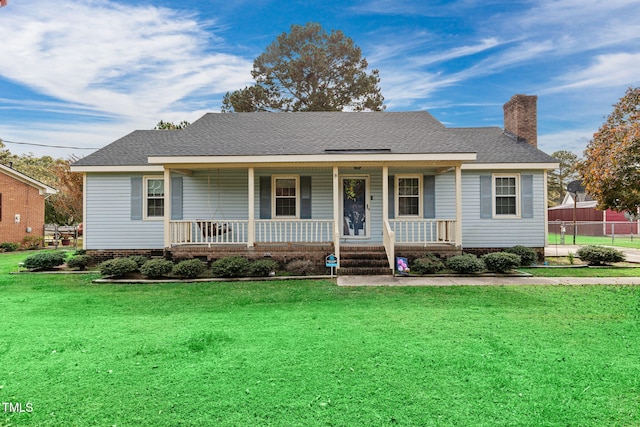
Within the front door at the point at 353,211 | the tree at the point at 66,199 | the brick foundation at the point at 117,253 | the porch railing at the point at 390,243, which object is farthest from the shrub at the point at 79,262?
the tree at the point at 66,199

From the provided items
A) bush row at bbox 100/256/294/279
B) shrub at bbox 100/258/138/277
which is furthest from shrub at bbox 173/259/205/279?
shrub at bbox 100/258/138/277

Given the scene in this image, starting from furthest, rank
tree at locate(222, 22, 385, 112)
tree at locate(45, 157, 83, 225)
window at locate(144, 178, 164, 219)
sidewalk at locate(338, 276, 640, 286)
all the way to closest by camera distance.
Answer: tree at locate(222, 22, 385, 112) → tree at locate(45, 157, 83, 225) → window at locate(144, 178, 164, 219) → sidewalk at locate(338, 276, 640, 286)

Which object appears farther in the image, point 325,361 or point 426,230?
point 426,230

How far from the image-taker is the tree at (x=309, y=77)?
2759 centimetres

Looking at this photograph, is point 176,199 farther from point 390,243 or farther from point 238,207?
point 390,243

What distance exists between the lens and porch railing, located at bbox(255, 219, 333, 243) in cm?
1144

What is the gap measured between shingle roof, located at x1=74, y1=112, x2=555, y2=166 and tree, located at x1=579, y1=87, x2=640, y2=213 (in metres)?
2.57

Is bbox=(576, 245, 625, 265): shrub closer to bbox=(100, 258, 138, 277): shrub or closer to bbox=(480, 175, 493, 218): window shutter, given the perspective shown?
bbox=(480, 175, 493, 218): window shutter

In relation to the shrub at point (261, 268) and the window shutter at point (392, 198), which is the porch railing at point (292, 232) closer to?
the shrub at point (261, 268)

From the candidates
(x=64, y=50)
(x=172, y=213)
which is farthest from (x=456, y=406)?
(x=64, y=50)

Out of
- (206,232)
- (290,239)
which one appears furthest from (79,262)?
(290,239)

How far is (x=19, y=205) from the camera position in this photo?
65.6ft

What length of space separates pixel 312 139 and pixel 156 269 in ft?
20.0

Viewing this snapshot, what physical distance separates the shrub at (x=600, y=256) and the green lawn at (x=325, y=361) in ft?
18.3
